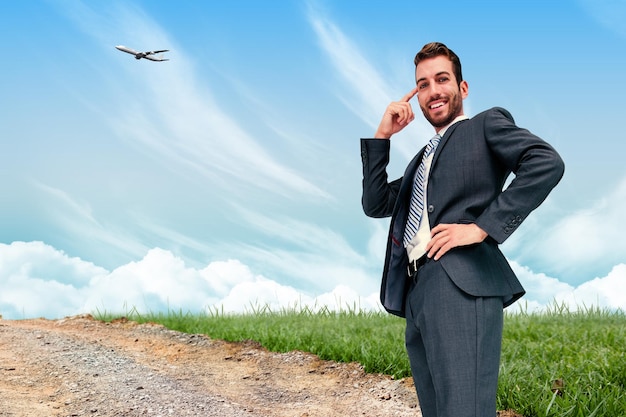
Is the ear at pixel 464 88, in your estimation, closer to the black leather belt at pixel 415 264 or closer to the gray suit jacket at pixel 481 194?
the gray suit jacket at pixel 481 194

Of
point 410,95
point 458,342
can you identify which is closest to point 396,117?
point 410,95

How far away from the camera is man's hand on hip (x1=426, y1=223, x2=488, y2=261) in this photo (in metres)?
2.48

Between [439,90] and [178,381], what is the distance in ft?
12.9

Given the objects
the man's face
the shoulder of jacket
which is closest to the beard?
the man's face

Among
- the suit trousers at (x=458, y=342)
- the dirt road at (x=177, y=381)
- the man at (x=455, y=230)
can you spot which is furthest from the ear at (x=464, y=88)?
the dirt road at (x=177, y=381)

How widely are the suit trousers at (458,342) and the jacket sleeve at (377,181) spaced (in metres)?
0.49

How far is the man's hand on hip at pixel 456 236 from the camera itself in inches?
97.5

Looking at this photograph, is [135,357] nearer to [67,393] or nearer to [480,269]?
[67,393]

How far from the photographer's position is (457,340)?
8.08 ft

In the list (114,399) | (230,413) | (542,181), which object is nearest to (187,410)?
(230,413)

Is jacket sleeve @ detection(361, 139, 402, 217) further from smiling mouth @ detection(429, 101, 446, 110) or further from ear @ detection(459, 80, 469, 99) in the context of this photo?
ear @ detection(459, 80, 469, 99)

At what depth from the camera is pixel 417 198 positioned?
8.98 ft

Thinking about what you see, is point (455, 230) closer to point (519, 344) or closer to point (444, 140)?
point (444, 140)

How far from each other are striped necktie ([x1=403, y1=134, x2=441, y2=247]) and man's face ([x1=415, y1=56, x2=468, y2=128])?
3.7 inches
